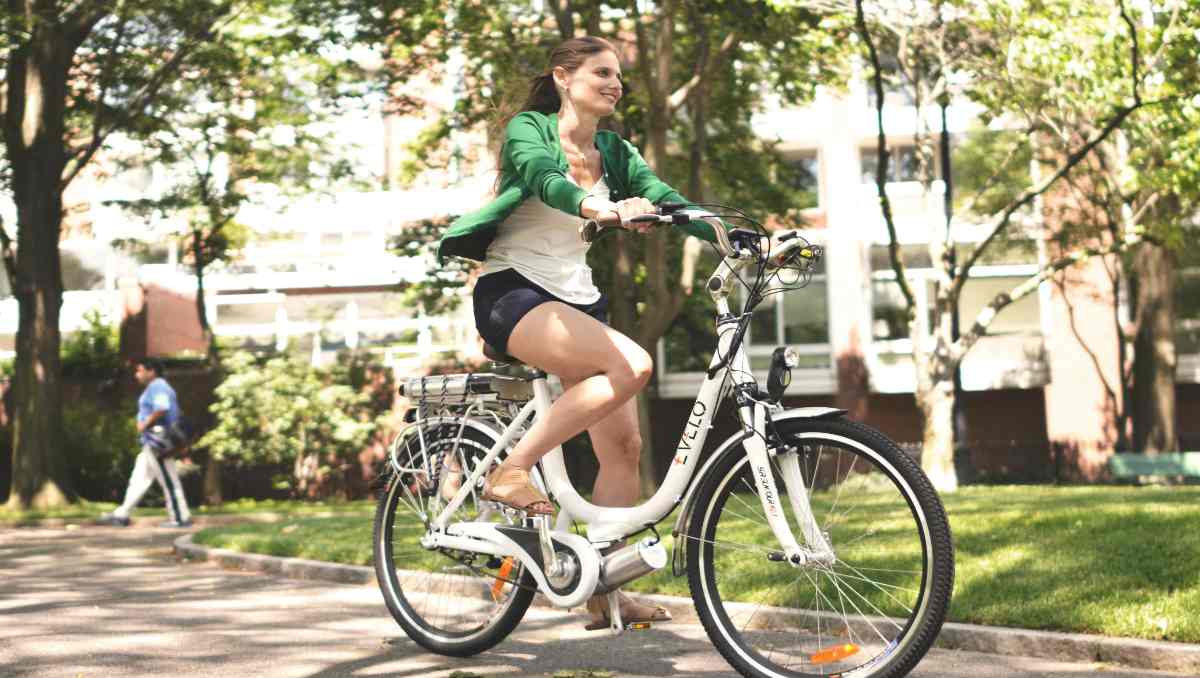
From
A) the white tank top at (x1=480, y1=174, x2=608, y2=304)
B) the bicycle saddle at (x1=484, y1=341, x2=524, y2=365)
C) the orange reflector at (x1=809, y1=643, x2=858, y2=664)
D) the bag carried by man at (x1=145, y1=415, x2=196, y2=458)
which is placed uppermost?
the white tank top at (x1=480, y1=174, x2=608, y2=304)

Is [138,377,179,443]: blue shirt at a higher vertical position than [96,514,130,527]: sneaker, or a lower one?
higher

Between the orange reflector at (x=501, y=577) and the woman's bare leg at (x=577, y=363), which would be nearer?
the woman's bare leg at (x=577, y=363)

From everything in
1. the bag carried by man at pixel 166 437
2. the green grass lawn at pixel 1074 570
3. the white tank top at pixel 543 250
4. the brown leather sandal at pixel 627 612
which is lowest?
the green grass lawn at pixel 1074 570

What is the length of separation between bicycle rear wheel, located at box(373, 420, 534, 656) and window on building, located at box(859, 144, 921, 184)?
3161cm

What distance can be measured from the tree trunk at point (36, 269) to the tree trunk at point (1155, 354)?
19.4 m

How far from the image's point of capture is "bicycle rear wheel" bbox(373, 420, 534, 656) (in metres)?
5.49

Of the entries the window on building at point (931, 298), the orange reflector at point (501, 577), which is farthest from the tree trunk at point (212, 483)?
the orange reflector at point (501, 577)

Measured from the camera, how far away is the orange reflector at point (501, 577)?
5367 mm

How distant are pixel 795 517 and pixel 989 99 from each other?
18.6 metres

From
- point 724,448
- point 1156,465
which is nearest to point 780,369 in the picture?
point 724,448

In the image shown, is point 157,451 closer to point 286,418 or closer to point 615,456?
point 286,418

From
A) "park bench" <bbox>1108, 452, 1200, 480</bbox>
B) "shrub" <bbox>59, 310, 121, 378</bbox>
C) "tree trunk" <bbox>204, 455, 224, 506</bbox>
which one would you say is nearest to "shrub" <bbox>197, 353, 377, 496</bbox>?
"tree trunk" <bbox>204, 455, 224, 506</bbox>

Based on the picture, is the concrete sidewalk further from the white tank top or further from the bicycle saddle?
the white tank top

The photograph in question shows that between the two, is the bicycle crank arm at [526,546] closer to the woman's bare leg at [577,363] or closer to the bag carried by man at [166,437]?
the woman's bare leg at [577,363]
